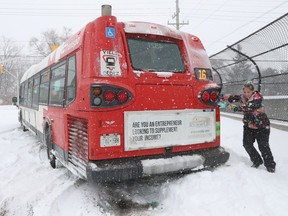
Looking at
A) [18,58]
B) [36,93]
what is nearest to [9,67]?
[18,58]

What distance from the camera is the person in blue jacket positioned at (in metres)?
4.43

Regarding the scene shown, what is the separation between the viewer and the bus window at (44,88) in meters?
6.10

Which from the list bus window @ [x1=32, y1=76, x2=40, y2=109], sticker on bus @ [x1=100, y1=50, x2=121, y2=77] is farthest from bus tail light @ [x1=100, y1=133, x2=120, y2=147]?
bus window @ [x1=32, y1=76, x2=40, y2=109]

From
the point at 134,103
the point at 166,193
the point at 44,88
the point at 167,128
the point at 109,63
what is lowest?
the point at 166,193

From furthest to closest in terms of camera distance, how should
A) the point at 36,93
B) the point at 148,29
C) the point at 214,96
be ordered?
1. the point at 36,93
2. the point at 214,96
3. the point at 148,29

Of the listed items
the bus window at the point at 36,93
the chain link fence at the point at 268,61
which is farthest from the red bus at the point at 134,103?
the chain link fence at the point at 268,61

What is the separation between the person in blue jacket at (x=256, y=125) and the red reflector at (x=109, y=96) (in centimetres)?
214

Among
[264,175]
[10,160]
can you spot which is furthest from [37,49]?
[264,175]

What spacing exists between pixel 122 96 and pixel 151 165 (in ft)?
3.31

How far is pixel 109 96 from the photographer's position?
3674 millimetres

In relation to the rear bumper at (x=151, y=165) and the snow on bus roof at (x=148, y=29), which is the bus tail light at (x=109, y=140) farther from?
the snow on bus roof at (x=148, y=29)

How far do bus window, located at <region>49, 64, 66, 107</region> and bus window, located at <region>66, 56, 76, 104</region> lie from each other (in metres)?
0.31

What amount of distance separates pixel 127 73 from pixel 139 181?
1.90m

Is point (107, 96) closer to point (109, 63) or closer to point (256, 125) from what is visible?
point (109, 63)
